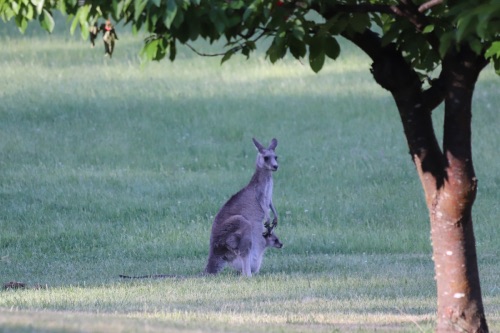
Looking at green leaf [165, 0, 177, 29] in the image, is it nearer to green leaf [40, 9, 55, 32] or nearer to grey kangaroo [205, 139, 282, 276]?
green leaf [40, 9, 55, 32]

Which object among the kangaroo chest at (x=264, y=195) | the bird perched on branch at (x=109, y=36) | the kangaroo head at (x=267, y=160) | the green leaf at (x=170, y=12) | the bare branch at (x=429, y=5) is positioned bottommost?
the kangaroo chest at (x=264, y=195)

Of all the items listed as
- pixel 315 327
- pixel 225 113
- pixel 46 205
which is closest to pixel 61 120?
pixel 225 113

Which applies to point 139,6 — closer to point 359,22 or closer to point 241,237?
point 359,22

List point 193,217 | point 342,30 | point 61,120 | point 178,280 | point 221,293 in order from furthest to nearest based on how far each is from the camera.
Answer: point 61,120 < point 193,217 < point 178,280 < point 221,293 < point 342,30

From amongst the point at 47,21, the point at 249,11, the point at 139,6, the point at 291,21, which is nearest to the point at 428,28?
the point at 291,21

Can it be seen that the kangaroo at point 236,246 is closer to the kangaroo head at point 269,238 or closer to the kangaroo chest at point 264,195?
the kangaroo head at point 269,238

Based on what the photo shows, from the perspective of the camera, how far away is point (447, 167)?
8.49 metres

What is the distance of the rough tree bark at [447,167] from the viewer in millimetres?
8422

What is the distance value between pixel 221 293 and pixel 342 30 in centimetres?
473

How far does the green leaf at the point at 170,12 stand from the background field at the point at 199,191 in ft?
4.50

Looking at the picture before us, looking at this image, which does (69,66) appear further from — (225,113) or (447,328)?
(447,328)

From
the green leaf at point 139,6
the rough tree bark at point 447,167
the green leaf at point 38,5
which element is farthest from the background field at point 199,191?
the green leaf at point 139,6

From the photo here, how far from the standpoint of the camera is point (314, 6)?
7621mm

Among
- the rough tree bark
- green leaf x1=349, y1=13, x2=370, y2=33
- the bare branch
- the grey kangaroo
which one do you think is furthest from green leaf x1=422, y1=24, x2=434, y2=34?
the grey kangaroo
